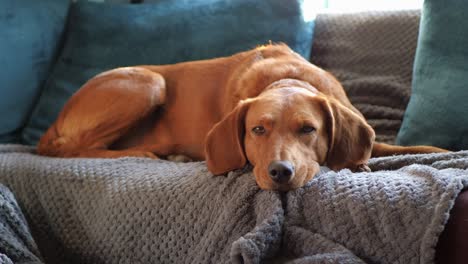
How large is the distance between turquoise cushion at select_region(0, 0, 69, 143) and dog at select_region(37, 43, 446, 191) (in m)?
0.39

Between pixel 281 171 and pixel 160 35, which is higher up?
pixel 281 171

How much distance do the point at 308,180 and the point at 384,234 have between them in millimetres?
Answer: 315

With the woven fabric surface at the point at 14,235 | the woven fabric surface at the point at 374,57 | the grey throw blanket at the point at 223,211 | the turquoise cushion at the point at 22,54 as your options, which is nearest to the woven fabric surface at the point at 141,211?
the grey throw blanket at the point at 223,211

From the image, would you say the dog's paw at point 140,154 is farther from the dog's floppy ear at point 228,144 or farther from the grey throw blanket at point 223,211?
the dog's floppy ear at point 228,144

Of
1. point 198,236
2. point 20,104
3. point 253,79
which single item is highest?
point 253,79

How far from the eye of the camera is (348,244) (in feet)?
5.19

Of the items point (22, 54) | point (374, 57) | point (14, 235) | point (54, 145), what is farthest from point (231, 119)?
point (22, 54)

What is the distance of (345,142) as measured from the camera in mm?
2008

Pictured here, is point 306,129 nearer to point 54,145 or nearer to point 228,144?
point 228,144

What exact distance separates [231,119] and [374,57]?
1059 millimetres

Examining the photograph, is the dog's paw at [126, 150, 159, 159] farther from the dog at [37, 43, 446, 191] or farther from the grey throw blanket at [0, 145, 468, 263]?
the grey throw blanket at [0, 145, 468, 263]

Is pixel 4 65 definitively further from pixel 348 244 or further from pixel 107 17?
pixel 348 244

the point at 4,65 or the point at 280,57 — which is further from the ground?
the point at 280,57

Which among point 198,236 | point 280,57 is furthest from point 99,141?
point 198,236
